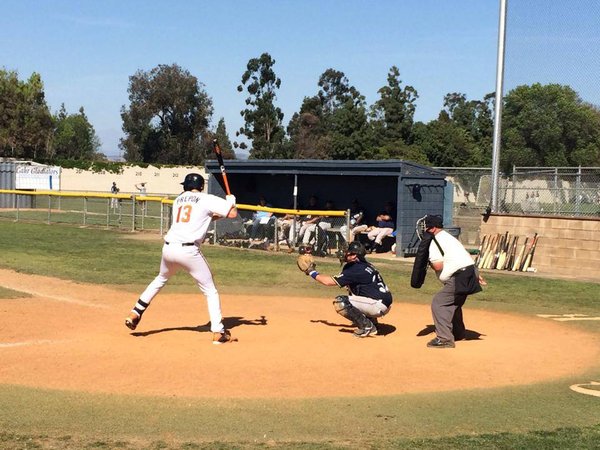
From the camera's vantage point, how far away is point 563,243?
1994 centimetres

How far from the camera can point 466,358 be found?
30.6 feet

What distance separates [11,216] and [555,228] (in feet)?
80.7

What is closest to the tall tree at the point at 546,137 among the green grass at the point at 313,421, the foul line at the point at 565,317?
the foul line at the point at 565,317

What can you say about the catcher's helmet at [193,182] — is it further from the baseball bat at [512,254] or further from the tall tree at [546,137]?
the tall tree at [546,137]

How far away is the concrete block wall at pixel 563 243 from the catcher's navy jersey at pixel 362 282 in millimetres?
9852

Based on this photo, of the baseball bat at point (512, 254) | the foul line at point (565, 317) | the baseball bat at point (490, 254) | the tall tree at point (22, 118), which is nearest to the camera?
the foul line at point (565, 317)

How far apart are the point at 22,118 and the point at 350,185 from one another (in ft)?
190

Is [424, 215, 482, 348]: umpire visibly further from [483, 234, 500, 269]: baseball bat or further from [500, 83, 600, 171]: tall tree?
[500, 83, 600, 171]: tall tree

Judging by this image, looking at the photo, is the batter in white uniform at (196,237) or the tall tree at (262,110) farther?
the tall tree at (262,110)

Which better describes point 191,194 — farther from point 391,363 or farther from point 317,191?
point 317,191

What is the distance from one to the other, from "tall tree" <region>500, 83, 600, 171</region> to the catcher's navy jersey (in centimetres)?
2075

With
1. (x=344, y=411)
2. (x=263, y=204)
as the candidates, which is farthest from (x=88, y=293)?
(x=263, y=204)

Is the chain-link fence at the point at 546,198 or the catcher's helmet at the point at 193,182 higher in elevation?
the catcher's helmet at the point at 193,182

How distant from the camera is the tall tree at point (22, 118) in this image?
75625 millimetres
